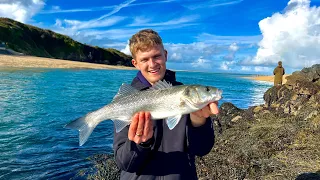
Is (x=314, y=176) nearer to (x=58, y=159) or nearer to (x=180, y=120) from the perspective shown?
(x=180, y=120)

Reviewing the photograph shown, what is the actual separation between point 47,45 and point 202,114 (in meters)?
123

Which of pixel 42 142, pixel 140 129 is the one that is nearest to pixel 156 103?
pixel 140 129

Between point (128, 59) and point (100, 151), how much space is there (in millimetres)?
146096

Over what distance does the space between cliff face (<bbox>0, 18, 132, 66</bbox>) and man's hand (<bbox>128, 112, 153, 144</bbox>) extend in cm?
9810

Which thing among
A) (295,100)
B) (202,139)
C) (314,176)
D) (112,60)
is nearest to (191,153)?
(202,139)

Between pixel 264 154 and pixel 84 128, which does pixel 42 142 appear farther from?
pixel 264 154

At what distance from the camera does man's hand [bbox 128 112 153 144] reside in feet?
11.5

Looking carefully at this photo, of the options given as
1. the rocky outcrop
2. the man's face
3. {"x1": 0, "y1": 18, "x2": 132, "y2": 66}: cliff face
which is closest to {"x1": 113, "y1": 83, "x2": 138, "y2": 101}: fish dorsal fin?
the man's face

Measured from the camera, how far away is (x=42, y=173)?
8.62 meters

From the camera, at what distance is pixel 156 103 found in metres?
3.92

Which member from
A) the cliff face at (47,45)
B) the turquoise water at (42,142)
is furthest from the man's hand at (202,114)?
the cliff face at (47,45)

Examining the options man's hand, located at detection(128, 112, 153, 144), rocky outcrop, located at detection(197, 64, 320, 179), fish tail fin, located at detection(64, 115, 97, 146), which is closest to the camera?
man's hand, located at detection(128, 112, 153, 144)

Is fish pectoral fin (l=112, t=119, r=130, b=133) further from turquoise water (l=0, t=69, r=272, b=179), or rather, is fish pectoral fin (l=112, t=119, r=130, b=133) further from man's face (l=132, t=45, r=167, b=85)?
turquoise water (l=0, t=69, r=272, b=179)

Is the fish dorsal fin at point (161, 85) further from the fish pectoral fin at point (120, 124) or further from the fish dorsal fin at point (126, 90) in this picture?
the fish pectoral fin at point (120, 124)
